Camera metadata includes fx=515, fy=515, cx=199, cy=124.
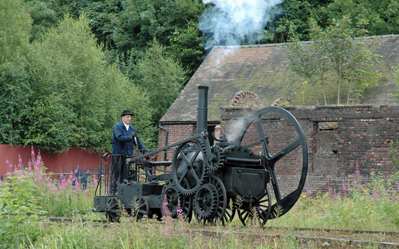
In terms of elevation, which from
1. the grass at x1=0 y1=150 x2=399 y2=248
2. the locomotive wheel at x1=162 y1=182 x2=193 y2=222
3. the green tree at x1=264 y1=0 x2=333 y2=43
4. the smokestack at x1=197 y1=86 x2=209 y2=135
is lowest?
the grass at x1=0 y1=150 x2=399 y2=248

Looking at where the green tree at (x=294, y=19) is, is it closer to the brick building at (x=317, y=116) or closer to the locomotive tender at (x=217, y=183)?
the brick building at (x=317, y=116)

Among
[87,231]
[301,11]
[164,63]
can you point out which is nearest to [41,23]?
[164,63]

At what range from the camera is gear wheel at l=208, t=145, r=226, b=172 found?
8242 mm

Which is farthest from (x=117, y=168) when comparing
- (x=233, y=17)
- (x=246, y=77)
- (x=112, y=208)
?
(x=246, y=77)

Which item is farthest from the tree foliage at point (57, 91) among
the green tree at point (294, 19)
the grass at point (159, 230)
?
the grass at point (159, 230)

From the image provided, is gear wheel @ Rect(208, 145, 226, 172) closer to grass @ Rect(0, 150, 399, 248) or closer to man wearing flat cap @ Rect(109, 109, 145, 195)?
grass @ Rect(0, 150, 399, 248)

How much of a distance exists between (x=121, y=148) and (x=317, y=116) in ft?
27.5

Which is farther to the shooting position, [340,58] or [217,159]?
[340,58]

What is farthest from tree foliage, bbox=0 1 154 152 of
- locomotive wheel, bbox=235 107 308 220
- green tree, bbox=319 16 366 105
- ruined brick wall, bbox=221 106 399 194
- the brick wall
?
locomotive wheel, bbox=235 107 308 220

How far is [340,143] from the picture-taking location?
54.2 feet

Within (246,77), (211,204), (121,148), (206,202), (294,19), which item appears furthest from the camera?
(294,19)

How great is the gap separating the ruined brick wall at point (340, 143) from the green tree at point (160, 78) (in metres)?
13.9

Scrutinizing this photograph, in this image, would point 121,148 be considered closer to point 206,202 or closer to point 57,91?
point 206,202

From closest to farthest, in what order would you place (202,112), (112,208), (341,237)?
1. (341,237)
2. (202,112)
3. (112,208)
